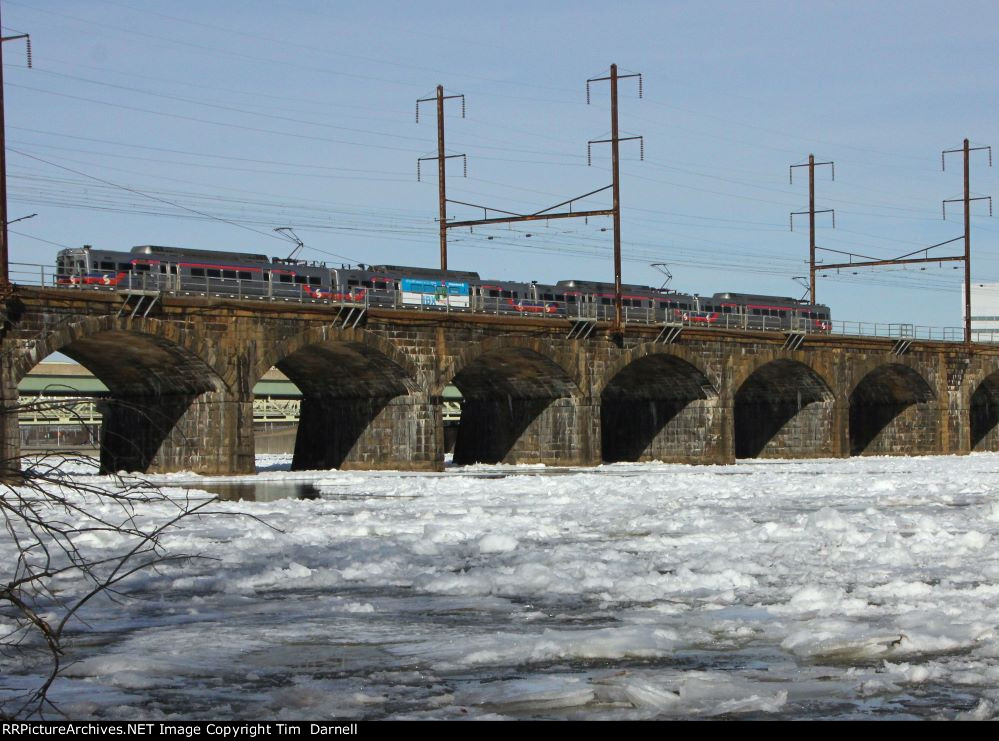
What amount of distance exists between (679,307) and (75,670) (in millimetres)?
59635

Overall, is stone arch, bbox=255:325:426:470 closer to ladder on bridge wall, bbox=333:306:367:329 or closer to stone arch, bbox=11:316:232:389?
ladder on bridge wall, bbox=333:306:367:329

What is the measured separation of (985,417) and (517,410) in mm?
38054

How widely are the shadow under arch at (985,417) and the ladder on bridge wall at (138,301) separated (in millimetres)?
54654

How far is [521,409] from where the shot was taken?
51906mm

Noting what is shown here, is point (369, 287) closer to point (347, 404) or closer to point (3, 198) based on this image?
point (347, 404)

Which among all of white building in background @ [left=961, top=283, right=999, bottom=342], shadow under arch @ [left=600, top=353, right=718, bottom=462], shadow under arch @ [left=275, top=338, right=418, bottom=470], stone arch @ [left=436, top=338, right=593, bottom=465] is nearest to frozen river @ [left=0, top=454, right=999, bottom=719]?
shadow under arch @ [left=275, top=338, right=418, bottom=470]

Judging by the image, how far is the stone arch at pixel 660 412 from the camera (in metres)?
54.8

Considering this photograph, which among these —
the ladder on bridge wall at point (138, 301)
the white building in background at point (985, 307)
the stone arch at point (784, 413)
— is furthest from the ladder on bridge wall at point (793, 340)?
the white building in background at point (985, 307)

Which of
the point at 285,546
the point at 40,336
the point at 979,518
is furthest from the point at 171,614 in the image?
the point at 40,336

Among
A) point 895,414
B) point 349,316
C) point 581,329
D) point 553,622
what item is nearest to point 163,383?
point 349,316

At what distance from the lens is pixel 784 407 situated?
6312 cm

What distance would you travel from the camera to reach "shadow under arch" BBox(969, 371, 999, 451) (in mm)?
75562

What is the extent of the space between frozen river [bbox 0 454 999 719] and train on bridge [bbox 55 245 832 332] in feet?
74.9

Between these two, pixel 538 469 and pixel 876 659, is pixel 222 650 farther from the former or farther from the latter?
pixel 538 469
